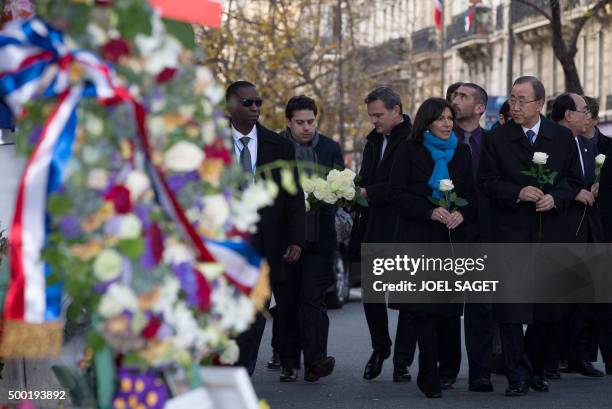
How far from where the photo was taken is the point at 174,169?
4602 mm

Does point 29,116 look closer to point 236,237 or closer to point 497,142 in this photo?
point 236,237

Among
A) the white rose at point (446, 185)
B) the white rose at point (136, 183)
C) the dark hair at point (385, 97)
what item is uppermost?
the dark hair at point (385, 97)

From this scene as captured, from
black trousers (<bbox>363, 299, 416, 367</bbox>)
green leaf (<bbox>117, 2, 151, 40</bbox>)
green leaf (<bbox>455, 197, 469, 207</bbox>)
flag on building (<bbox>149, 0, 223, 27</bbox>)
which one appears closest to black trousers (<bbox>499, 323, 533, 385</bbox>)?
black trousers (<bbox>363, 299, 416, 367</bbox>)

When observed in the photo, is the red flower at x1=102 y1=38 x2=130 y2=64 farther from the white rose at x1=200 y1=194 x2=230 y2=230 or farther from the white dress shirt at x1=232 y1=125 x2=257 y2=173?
the white dress shirt at x1=232 y1=125 x2=257 y2=173

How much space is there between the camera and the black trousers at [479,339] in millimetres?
11422

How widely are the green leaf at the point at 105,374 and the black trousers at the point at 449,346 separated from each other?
726cm

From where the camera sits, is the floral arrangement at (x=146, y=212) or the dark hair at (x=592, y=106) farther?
the dark hair at (x=592, y=106)

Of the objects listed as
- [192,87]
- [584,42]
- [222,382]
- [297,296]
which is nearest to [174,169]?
[192,87]

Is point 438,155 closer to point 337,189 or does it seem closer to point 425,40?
point 337,189

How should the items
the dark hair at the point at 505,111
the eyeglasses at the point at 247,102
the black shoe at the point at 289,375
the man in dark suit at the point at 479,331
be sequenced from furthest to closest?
A: the dark hair at the point at 505,111
the black shoe at the point at 289,375
the man in dark suit at the point at 479,331
the eyeglasses at the point at 247,102

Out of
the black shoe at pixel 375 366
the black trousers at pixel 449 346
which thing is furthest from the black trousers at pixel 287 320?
the black trousers at pixel 449 346

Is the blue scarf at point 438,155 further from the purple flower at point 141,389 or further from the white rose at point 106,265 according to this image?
the white rose at point 106,265

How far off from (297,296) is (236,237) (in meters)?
7.71

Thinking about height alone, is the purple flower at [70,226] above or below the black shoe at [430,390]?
above
